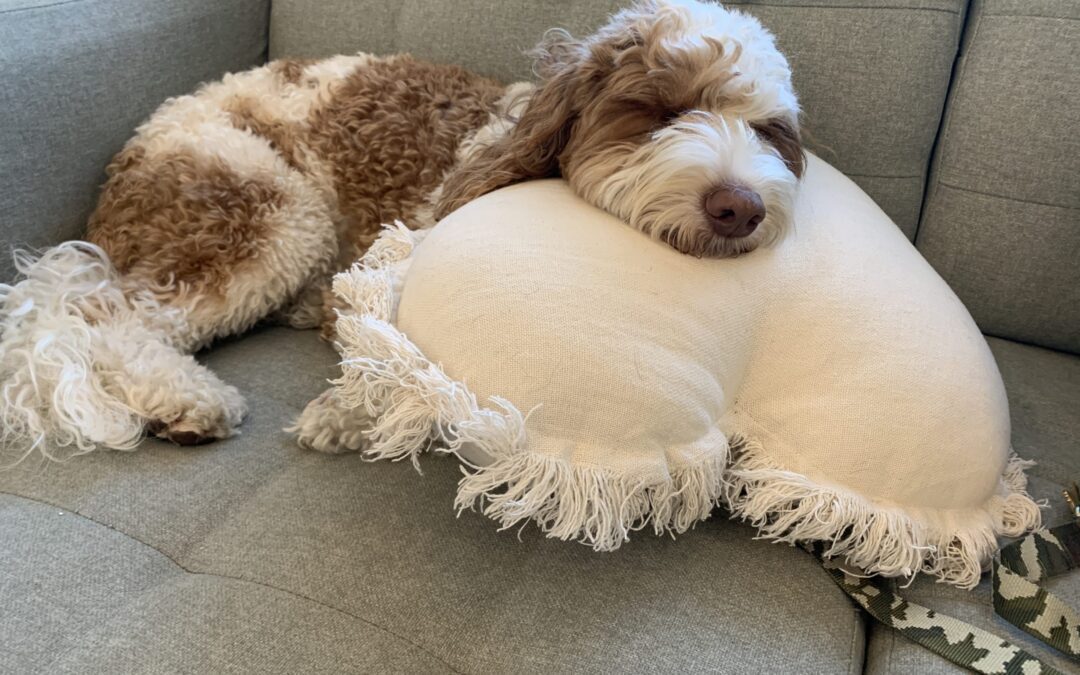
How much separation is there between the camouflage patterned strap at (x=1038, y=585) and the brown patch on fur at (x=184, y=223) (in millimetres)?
1649

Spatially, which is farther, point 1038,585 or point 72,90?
point 72,90

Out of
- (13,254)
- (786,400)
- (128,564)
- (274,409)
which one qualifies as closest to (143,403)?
(274,409)

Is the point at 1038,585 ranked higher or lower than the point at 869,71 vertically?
lower

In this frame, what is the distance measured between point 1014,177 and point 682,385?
1258 mm

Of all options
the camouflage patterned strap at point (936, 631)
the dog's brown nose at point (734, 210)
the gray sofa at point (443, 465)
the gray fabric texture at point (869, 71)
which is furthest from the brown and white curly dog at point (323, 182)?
the camouflage patterned strap at point (936, 631)

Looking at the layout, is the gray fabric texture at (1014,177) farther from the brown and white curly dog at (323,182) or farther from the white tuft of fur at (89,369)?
the white tuft of fur at (89,369)

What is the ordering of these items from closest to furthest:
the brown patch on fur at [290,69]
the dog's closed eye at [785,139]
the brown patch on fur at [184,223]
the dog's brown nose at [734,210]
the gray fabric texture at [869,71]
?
the dog's brown nose at [734,210]
the dog's closed eye at [785,139]
the brown patch on fur at [184,223]
the gray fabric texture at [869,71]
the brown patch on fur at [290,69]

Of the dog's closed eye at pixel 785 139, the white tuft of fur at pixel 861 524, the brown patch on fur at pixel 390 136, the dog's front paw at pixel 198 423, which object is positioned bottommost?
the dog's front paw at pixel 198 423

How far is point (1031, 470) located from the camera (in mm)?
1608

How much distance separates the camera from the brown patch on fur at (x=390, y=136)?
6.38ft

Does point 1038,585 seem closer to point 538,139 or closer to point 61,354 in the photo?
point 538,139

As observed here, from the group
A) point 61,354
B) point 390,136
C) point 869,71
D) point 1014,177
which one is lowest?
point 61,354

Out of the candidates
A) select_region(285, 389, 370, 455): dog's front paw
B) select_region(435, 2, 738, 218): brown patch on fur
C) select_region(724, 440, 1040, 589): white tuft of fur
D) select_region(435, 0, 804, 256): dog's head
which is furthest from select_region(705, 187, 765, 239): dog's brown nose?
select_region(285, 389, 370, 455): dog's front paw

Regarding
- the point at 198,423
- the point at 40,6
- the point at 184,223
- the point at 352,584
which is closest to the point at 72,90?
the point at 40,6
